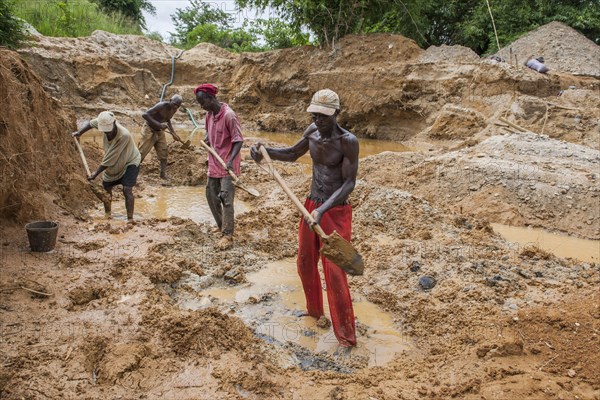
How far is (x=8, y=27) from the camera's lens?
9734 mm

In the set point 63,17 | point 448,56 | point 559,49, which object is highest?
point 63,17

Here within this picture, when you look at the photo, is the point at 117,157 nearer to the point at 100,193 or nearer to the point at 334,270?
the point at 100,193

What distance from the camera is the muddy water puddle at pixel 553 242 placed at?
5965 mm

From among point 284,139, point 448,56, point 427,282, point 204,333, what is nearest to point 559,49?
point 448,56

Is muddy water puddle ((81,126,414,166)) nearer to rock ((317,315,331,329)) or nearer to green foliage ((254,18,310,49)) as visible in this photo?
green foliage ((254,18,310,49))

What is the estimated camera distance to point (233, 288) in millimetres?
4418

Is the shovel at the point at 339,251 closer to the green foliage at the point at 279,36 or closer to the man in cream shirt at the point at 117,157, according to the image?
the man in cream shirt at the point at 117,157

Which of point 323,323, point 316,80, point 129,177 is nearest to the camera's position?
point 323,323

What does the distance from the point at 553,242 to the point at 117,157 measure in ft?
19.2

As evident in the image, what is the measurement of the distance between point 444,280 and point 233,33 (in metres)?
28.4

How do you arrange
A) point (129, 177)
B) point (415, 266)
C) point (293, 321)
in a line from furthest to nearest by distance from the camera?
point (129, 177)
point (415, 266)
point (293, 321)

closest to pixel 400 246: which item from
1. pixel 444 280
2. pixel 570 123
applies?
pixel 444 280

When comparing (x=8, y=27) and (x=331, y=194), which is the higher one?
(x=8, y=27)

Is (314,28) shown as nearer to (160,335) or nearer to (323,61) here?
(323,61)
